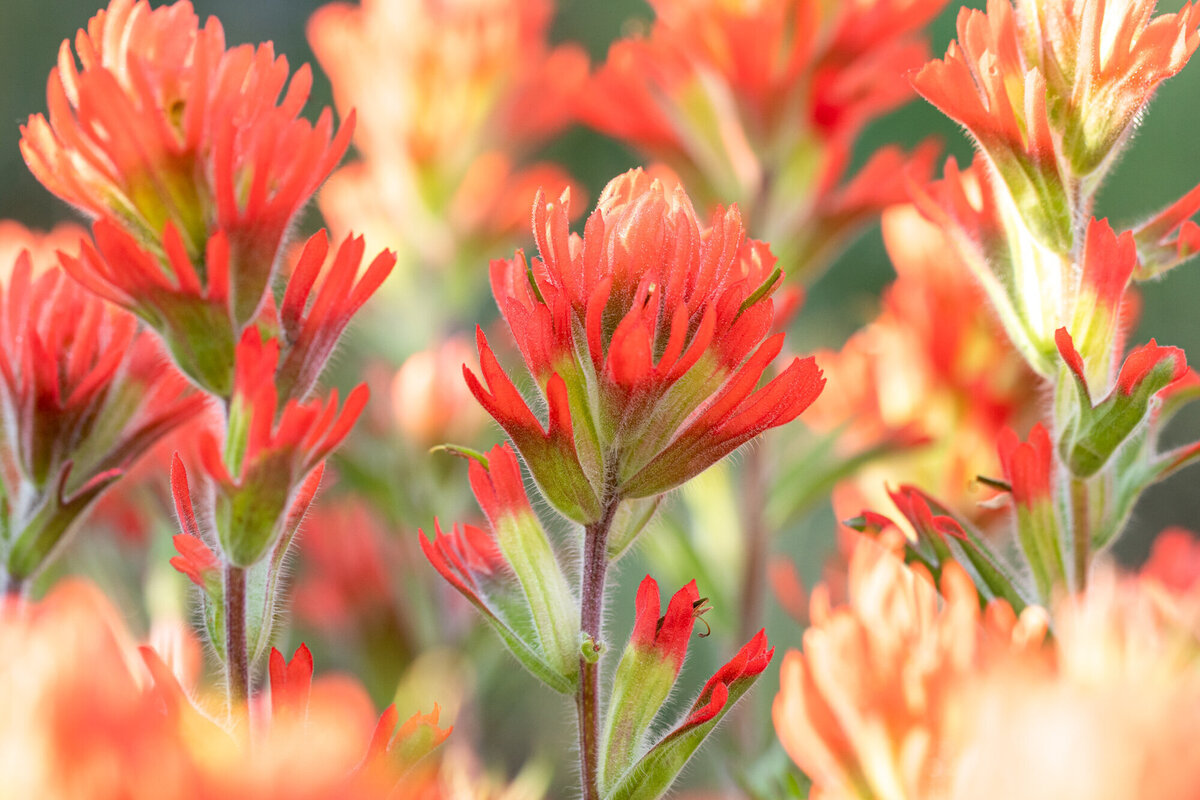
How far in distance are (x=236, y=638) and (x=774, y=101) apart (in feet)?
1.57

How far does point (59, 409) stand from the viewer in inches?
17.0

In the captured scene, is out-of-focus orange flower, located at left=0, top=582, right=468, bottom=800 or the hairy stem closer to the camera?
out-of-focus orange flower, located at left=0, top=582, right=468, bottom=800

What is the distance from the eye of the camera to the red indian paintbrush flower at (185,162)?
358 millimetres

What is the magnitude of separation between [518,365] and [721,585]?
0.66 feet

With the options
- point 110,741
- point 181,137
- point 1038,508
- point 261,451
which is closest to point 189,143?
point 181,137

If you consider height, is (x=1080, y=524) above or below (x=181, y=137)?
below

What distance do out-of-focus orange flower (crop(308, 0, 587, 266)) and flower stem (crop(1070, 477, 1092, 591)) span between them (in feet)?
1.54

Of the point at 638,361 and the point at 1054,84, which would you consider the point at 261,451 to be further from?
the point at 1054,84

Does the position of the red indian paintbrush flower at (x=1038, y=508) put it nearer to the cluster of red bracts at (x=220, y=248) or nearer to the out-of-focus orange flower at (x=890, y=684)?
the out-of-focus orange flower at (x=890, y=684)

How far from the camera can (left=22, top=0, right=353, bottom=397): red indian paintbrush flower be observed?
0.36 m

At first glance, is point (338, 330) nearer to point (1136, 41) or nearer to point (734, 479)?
point (1136, 41)

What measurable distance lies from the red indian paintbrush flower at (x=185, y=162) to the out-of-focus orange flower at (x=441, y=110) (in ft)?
1.37

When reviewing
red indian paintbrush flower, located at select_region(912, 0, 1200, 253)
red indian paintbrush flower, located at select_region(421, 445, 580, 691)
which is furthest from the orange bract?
red indian paintbrush flower, located at select_region(912, 0, 1200, 253)

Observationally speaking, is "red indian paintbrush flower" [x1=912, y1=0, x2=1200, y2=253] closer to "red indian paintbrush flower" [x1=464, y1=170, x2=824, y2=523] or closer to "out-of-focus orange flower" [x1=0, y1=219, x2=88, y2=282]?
"red indian paintbrush flower" [x1=464, y1=170, x2=824, y2=523]
